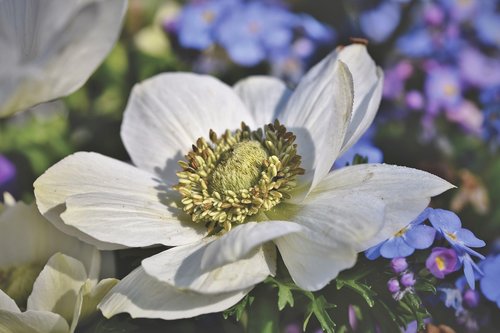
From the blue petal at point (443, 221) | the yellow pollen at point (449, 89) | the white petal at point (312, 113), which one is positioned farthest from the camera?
the yellow pollen at point (449, 89)

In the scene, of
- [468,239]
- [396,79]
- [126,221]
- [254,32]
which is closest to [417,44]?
[396,79]

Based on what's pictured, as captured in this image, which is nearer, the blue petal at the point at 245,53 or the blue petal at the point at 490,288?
the blue petal at the point at 490,288

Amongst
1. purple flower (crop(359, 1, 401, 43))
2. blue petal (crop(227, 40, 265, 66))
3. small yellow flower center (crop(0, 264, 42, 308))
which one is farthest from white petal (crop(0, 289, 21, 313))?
purple flower (crop(359, 1, 401, 43))

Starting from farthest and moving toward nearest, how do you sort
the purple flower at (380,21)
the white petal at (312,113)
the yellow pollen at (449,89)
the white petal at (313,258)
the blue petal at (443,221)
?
the purple flower at (380,21)
the yellow pollen at (449,89)
the white petal at (312,113)
the blue petal at (443,221)
the white petal at (313,258)

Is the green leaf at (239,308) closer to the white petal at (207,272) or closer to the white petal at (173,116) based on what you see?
the white petal at (207,272)

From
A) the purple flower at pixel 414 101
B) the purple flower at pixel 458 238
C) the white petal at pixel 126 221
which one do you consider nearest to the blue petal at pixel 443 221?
the purple flower at pixel 458 238

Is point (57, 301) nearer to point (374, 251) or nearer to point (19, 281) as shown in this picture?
point (19, 281)

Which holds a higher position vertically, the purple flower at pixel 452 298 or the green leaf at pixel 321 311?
the green leaf at pixel 321 311
